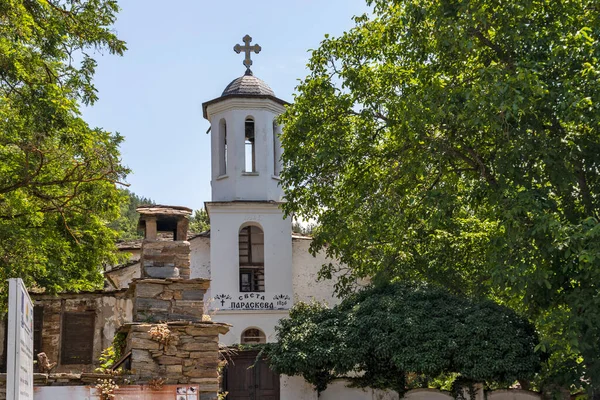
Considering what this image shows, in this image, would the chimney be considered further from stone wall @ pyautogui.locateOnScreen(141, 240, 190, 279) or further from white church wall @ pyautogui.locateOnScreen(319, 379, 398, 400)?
white church wall @ pyautogui.locateOnScreen(319, 379, 398, 400)

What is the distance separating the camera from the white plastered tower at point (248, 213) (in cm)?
2845

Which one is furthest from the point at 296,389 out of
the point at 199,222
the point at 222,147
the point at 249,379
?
the point at 199,222

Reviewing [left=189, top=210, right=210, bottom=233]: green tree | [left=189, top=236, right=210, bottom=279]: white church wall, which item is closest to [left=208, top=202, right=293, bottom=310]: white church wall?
[left=189, top=236, right=210, bottom=279]: white church wall

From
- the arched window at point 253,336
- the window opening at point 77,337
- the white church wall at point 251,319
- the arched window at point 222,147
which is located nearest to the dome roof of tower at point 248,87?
the arched window at point 222,147

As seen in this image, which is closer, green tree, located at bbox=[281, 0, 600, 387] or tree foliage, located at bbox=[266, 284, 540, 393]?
green tree, located at bbox=[281, 0, 600, 387]

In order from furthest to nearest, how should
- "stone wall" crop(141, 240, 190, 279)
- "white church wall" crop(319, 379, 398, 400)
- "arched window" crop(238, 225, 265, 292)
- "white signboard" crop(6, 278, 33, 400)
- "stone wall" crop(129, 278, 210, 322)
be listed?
"arched window" crop(238, 225, 265, 292), "white church wall" crop(319, 379, 398, 400), "stone wall" crop(141, 240, 190, 279), "stone wall" crop(129, 278, 210, 322), "white signboard" crop(6, 278, 33, 400)

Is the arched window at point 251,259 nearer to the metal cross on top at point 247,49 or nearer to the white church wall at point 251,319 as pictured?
the white church wall at point 251,319

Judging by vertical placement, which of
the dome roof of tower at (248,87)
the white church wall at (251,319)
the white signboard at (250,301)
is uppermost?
the dome roof of tower at (248,87)

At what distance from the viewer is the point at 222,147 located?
2978 cm

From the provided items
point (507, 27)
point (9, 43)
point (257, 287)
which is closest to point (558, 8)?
point (507, 27)

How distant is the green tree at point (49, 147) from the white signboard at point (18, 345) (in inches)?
422

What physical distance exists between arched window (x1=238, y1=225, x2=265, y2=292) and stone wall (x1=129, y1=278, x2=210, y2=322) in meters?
16.6

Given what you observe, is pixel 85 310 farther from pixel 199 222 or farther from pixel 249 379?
pixel 199 222

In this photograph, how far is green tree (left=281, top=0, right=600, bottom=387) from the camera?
619 inches
